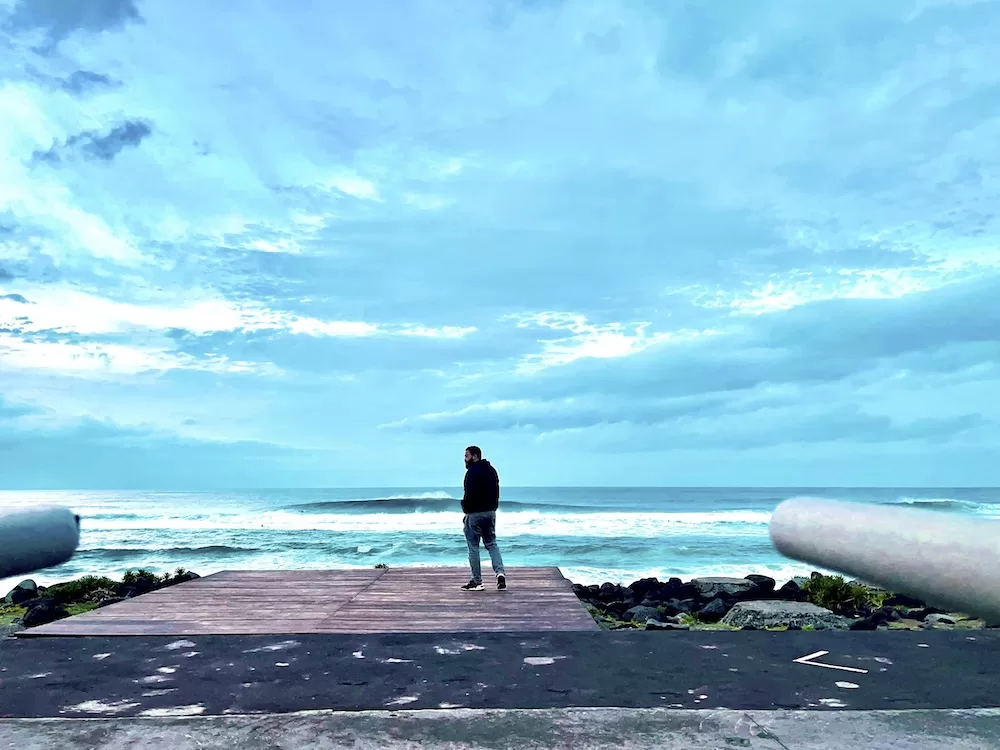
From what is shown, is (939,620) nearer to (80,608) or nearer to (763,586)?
(763,586)

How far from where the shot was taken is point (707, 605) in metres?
10.5

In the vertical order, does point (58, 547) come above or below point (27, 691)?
above

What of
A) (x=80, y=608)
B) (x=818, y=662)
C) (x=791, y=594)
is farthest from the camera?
(x=791, y=594)

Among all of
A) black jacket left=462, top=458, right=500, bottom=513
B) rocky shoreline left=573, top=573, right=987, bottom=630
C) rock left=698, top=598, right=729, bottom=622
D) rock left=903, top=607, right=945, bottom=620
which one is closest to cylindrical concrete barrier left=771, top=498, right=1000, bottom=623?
rocky shoreline left=573, top=573, right=987, bottom=630

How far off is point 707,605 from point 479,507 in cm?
324

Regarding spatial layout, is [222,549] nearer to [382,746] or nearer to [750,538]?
[750,538]

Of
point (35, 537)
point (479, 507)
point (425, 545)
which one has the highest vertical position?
point (35, 537)

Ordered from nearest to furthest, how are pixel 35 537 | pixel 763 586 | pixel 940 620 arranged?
1. pixel 35 537
2. pixel 940 620
3. pixel 763 586

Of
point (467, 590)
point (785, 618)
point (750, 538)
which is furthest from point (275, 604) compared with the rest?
point (750, 538)

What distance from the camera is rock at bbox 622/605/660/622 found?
31.9 ft

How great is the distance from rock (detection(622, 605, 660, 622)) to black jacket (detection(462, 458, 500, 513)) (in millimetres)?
2089

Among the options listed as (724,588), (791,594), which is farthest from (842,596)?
(724,588)

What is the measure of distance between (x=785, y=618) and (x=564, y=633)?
10.7 feet

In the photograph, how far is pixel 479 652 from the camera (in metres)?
6.14
